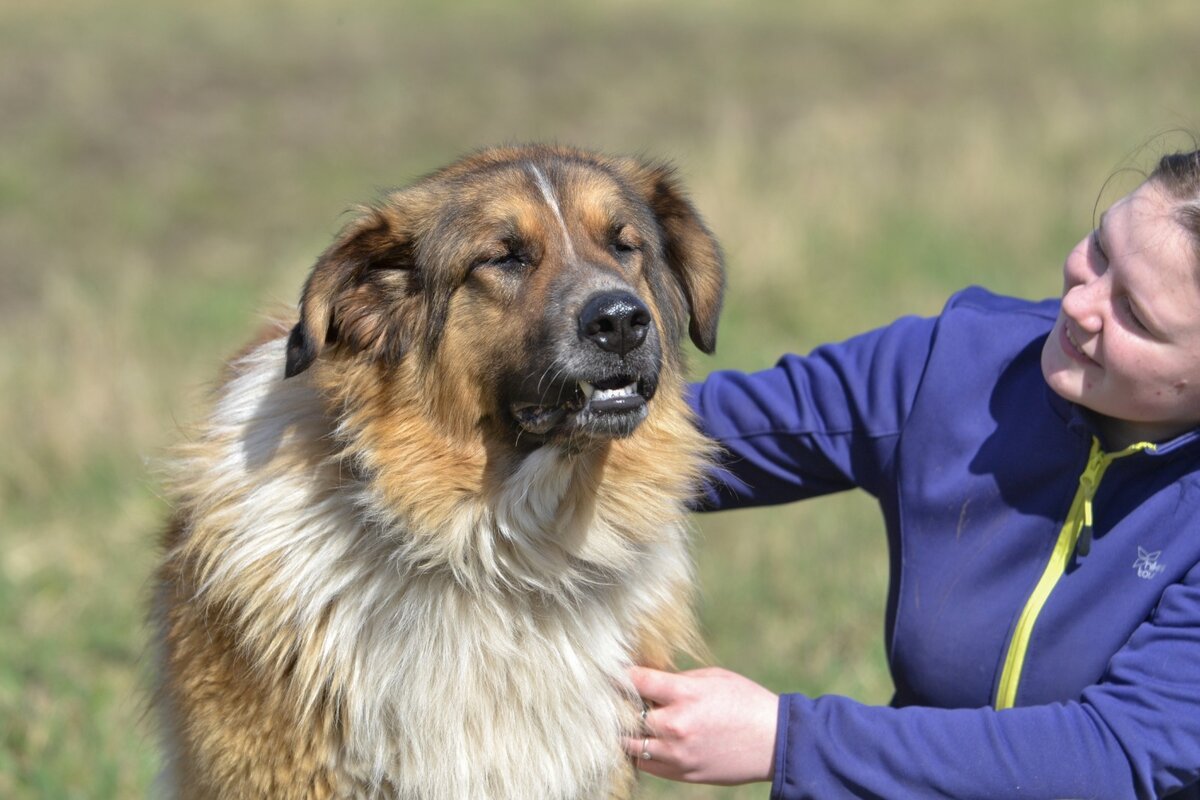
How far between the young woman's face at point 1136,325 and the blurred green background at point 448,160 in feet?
1.86

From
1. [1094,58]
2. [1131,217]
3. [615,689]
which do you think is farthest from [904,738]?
[1094,58]

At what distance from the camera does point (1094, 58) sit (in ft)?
56.5

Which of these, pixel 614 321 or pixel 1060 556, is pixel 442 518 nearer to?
pixel 614 321

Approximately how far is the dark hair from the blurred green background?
42 cm

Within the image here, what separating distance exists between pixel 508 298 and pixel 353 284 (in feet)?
1.31

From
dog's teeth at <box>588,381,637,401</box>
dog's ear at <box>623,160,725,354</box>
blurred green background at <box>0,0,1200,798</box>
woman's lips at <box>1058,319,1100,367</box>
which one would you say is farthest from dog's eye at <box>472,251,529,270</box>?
woman's lips at <box>1058,319,1100,367</box>

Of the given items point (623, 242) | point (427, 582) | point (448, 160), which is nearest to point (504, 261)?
point (623, 242)

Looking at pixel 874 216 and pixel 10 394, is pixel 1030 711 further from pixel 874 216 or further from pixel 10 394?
pixel 874 216

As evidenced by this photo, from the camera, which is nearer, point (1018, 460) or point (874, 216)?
point (1018, 460)

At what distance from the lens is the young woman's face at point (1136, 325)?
277 centimetres

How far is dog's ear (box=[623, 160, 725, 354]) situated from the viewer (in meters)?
3.66

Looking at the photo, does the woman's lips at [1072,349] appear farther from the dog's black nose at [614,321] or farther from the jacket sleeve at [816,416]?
the dog's black nose at [614,321]

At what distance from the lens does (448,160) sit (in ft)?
43.3

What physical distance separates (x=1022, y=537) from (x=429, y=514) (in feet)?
4.75
